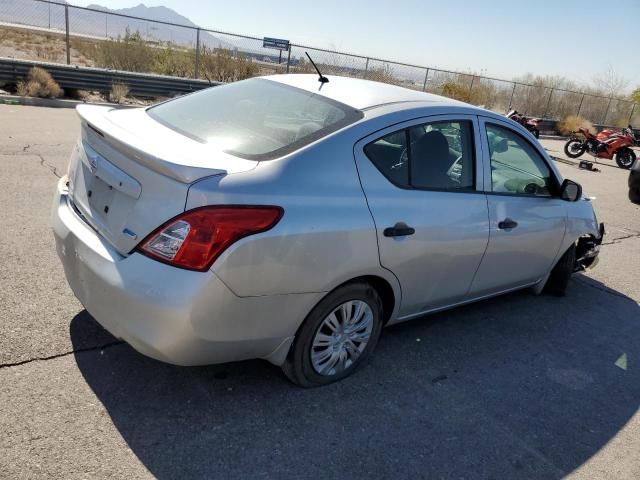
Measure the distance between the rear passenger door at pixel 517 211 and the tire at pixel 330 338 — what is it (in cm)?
109

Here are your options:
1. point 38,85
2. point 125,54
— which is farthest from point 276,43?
point 38,85

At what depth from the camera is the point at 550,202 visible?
4.50 m

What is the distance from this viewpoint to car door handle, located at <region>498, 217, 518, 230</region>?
392cm

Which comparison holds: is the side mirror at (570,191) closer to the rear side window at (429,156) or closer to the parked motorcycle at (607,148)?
the rear side window at (429,156)

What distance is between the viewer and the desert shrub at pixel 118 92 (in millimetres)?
14852

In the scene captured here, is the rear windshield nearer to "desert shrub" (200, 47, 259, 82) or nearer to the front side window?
the front side window

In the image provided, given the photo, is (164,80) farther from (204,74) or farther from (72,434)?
(72,434)

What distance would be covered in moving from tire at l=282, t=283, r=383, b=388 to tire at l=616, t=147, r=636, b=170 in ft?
55.6

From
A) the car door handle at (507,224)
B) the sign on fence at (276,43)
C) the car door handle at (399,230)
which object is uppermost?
the sign on fence at (276,43)

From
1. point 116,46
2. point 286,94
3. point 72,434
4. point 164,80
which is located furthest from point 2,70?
point 72,434

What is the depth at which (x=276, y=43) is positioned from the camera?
61.6ft

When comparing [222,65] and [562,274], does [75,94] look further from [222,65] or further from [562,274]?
[562,274]

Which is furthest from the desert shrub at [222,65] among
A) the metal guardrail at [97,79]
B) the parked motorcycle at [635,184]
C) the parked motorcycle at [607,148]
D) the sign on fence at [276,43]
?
the parked motorcycle at [635,184]

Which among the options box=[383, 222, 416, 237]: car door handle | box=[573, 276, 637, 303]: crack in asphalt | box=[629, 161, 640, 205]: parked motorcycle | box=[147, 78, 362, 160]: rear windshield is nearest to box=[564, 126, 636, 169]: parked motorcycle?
box=[629, 161, 640, 205]: parked motorcycle
